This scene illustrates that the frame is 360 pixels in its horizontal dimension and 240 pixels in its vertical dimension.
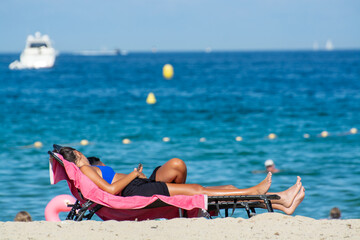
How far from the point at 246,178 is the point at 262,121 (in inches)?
332

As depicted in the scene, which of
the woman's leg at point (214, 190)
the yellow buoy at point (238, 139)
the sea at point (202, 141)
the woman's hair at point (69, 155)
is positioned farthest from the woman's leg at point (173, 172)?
the yellow buoy at point (238, 139)

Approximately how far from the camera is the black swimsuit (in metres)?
5.11

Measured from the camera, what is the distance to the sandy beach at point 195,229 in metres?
4.53

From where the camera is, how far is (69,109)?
22.0 metres

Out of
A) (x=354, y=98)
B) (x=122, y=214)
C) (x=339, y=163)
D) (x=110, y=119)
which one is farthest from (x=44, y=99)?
(x=122, y=214)

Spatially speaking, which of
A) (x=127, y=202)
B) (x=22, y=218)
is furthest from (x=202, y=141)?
(x=127, y=202)

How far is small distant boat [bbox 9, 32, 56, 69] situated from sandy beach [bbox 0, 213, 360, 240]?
45.0m

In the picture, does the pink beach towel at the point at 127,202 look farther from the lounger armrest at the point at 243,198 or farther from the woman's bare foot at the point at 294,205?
the woman's bare foot at the point at 294,205

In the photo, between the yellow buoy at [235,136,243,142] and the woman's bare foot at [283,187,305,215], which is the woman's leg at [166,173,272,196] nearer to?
the woman's bare foot at [283,187,305,215]

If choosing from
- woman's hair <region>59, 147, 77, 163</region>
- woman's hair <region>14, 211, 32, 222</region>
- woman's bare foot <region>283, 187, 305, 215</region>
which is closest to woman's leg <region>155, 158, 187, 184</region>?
woman's hair <region>59, 147, 77, 163</region>

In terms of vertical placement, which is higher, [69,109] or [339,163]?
[69,109]

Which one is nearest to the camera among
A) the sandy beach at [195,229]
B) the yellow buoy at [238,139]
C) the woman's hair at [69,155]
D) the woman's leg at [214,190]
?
the sandy beach at [195,229]

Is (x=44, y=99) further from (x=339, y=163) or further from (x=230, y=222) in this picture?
(x=230, y=222)

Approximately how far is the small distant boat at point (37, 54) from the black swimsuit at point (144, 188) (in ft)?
146
